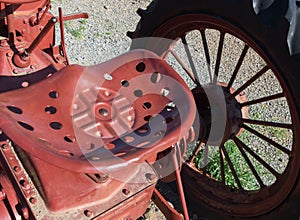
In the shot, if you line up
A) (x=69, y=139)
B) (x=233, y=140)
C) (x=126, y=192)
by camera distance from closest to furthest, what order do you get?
(x=69, y=139) → (x=126, y=192) → (x=233, y=140)

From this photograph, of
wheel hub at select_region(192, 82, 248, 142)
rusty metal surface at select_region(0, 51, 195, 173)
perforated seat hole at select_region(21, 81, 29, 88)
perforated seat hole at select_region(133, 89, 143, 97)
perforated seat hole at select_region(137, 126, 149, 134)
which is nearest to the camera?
rusty metal surface at select_region(0, 51, 195, 173)

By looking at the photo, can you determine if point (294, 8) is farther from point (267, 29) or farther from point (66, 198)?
point (66, 198)

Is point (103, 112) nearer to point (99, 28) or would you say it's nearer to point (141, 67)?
point (141, 67)

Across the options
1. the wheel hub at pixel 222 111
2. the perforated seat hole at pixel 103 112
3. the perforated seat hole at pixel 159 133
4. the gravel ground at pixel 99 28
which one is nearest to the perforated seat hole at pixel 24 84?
the perforated seat hole at pixel 103 112

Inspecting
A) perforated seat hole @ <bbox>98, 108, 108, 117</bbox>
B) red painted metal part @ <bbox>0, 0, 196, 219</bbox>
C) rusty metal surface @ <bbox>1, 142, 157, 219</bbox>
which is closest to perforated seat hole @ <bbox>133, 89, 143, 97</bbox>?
red painted metal part @ <bbox>0, 0, 196, 219</bbox>

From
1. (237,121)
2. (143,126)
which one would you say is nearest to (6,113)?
(143,126)

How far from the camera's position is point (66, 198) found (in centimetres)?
141

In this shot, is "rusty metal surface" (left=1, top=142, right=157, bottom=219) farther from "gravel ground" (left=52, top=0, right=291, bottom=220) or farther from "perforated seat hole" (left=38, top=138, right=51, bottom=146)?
"gravel ground" (left=52, top=0, right=291, bottom=220)

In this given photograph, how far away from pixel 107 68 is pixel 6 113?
382 millimetres

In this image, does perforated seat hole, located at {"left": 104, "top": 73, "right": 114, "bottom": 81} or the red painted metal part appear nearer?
the red painted metal part

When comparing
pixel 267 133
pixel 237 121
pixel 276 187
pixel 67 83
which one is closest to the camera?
pixel 67 83

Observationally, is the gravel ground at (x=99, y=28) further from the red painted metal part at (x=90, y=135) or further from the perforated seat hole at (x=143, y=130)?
the perforated seat hole at (x=143, y=130)

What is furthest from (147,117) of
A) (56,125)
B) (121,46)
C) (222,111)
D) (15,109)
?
(121,46)

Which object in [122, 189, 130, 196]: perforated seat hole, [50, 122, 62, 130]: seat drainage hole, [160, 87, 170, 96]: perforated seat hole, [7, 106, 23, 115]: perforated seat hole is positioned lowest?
[122, 189, 130, 196]: perforated seat hole
